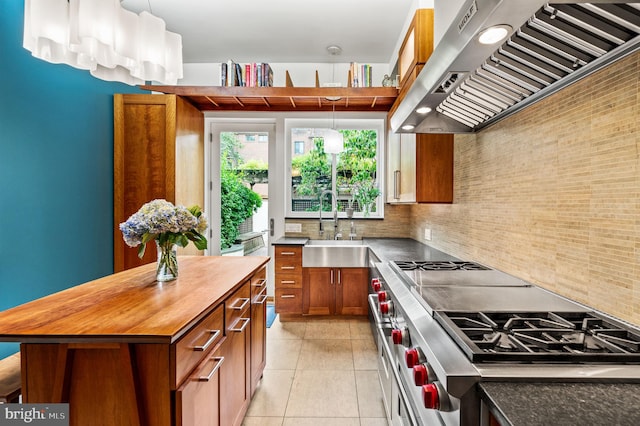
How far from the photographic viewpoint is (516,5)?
760 millimetres

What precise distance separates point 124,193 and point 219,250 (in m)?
1.35

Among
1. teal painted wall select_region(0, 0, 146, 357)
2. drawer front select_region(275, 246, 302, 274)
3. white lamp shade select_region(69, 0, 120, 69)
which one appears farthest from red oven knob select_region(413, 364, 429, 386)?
teal painted wall select_region(0, 0, 146, 357)

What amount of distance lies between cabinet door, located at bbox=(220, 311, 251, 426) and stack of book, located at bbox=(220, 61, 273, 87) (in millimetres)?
2709

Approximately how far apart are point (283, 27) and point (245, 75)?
0.67 metres

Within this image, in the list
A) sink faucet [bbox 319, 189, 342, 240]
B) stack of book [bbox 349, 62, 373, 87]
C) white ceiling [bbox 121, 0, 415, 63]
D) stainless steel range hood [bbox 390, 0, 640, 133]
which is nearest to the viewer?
stainless steel range hood [bbox 390, 0, 640, 133]

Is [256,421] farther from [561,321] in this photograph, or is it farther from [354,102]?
[354,102]

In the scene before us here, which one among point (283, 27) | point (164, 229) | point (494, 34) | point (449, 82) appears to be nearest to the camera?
point (494, 34)

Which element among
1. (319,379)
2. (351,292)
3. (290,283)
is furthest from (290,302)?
(319,379)

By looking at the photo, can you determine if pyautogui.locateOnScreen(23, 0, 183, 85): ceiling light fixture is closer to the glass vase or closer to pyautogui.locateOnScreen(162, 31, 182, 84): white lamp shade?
pyautogui.locateOnScreen(162, 31, 182, 84): white lamp shade

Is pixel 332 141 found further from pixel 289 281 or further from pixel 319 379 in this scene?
pixel 319 379

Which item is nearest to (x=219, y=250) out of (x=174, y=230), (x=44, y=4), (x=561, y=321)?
(x=174, y=230)

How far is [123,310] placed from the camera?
4.16 feet

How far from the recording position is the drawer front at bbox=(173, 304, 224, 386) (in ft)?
3.63

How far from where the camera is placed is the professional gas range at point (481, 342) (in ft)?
2.37
